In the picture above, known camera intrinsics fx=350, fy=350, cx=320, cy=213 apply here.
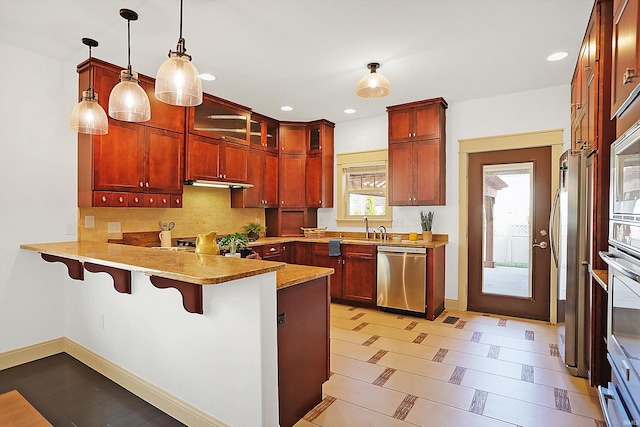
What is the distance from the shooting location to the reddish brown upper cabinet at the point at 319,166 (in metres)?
5.44

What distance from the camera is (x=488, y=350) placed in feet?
10.6

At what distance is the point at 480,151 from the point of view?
4445mm

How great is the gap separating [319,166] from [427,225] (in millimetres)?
1867

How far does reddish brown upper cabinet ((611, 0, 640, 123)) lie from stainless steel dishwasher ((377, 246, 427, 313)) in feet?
8.65

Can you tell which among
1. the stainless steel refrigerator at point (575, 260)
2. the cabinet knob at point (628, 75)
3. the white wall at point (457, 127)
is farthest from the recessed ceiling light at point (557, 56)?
the cabinet knob at point (628, 75)

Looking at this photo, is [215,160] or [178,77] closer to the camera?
[178,77]

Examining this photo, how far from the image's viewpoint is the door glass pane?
4.21 meters

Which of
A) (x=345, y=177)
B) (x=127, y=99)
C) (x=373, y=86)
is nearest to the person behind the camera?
(x=127, y=99)

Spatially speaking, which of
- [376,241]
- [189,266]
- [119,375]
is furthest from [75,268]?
[376,241]

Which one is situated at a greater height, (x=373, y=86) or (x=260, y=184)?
(x=373, y=86)

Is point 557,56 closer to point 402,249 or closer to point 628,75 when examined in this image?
point 628,75

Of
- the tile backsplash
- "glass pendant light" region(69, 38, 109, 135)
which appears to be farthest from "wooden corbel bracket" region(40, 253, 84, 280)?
"glass pendant light" region(69, 38, 109, 135)

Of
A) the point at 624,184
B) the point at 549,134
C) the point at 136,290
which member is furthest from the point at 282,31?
the point at 549,134

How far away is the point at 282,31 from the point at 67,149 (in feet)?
7.61
